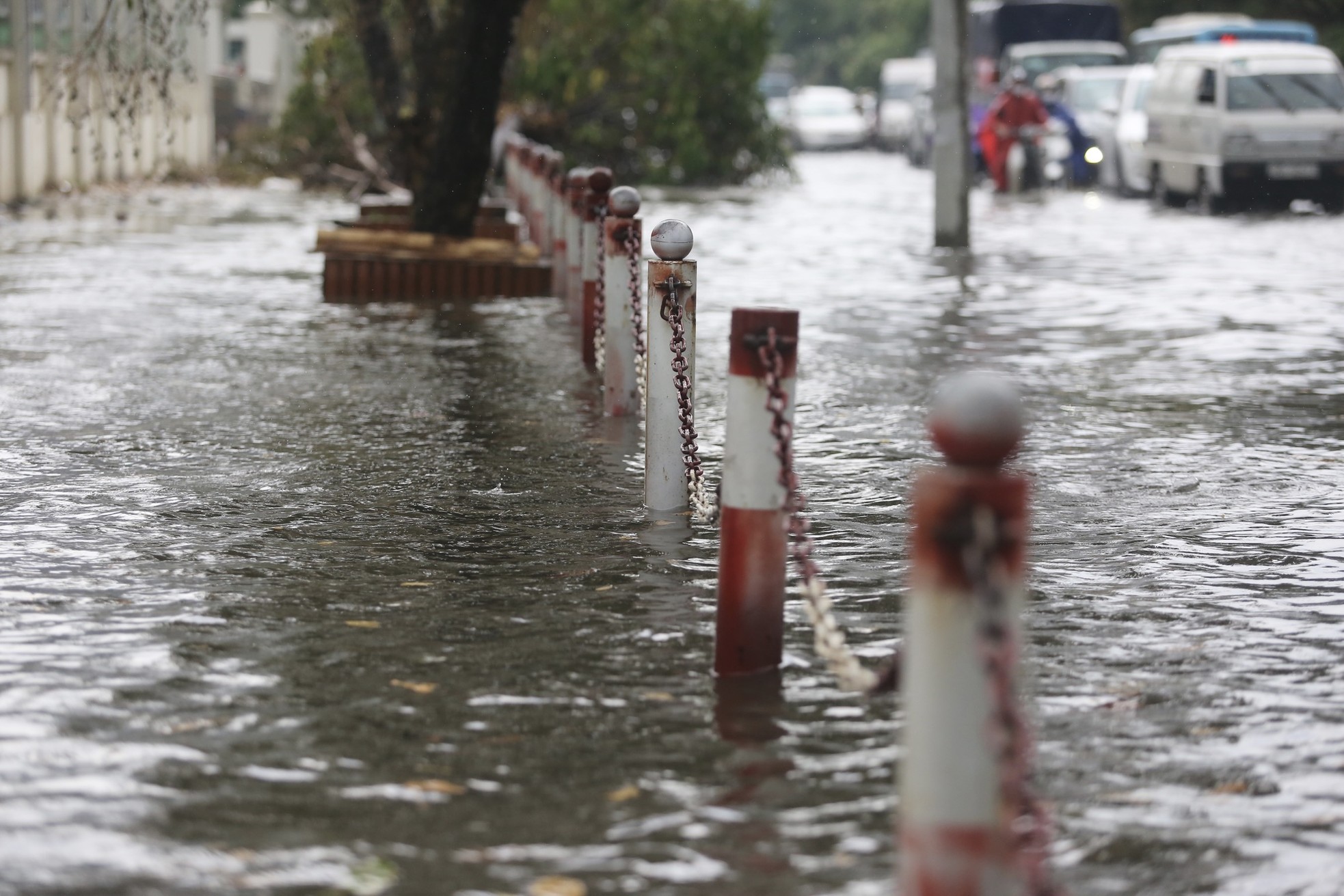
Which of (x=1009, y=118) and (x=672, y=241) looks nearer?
(x=672, y=241)

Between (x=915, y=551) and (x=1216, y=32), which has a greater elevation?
(x=1216, y=32)

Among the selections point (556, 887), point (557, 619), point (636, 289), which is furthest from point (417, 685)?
point (636, 289)

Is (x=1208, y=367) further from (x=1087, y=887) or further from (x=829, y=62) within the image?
(x=829, y=62)

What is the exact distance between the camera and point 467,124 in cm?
1722

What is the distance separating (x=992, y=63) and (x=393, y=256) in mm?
27787

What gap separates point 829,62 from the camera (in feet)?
352

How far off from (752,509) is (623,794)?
3.21ft

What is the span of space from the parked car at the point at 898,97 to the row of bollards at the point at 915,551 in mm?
43983

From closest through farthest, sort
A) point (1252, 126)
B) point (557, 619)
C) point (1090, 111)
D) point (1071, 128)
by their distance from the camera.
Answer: point (557, 619) < point (1252, 126) < point (1071, 128) < point (1090, 111)

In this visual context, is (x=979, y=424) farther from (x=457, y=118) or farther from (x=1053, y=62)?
(x=1053, y=62)

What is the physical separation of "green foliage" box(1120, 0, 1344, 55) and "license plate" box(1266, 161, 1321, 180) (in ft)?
65.6

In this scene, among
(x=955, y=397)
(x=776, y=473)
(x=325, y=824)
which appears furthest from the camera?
(x=776, y=473)

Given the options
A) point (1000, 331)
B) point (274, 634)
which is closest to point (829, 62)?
point (1000, 331)

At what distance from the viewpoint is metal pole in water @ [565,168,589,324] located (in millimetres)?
13414
